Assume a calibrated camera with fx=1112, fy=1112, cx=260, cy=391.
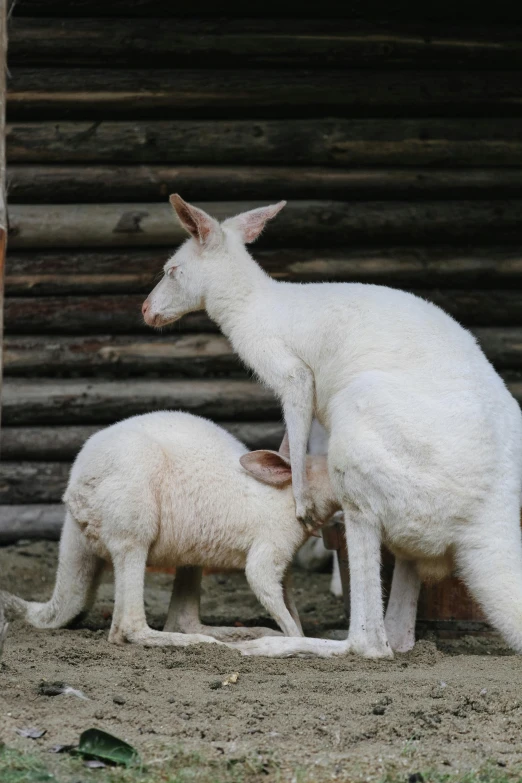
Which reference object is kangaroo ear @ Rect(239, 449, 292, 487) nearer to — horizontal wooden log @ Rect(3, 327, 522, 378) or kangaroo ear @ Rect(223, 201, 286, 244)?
kangaroo ear @ Rect(223, 201, 286, 244)

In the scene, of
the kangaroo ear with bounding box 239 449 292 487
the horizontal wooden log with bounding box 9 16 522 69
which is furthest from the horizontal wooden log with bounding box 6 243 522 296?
the kangaroo ear with bounding box 239 449 292 487

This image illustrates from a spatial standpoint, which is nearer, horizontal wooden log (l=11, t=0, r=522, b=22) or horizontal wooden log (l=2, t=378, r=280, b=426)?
horizontal wooden log (l=11, t=0, r=522, b=22)

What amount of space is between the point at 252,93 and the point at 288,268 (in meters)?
1.24

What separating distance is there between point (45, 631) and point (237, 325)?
176 cm

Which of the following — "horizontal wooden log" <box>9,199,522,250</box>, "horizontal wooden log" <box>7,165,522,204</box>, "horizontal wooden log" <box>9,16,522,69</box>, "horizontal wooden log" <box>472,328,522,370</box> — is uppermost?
"horizontal wooden log" <box>9,16,522,69</box>

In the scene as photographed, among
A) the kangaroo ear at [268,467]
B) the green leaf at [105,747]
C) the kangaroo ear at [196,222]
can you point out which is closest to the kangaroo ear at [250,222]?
the kangaroo ear at [196,222]

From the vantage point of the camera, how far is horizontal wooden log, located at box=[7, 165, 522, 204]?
25.6 feet

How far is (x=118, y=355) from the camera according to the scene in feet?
25.9

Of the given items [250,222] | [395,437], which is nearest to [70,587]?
[395,437]

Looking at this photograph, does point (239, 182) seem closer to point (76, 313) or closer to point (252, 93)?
point (252, 93)

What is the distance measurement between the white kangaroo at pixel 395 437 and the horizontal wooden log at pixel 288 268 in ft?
7.86

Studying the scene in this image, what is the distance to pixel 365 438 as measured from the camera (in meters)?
4.67

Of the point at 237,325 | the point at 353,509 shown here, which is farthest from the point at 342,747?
the point at 237,325

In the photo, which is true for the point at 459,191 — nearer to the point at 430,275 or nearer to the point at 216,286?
the point at 430,275
